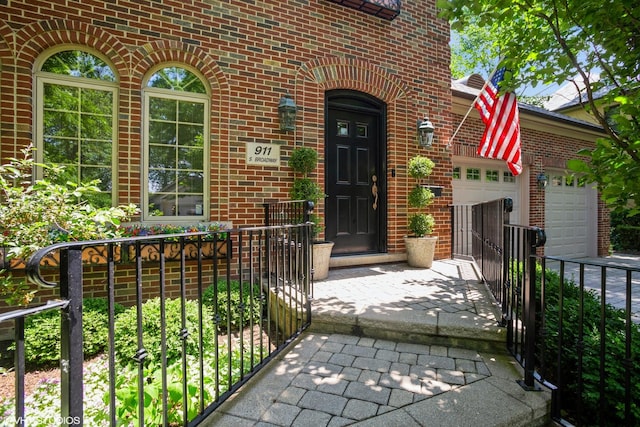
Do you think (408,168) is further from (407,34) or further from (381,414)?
(381,414)

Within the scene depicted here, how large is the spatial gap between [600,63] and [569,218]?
8.33 metres

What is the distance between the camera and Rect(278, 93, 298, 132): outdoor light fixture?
4465 mm

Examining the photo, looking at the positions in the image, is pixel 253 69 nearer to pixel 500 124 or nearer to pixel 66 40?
pixel 66 40

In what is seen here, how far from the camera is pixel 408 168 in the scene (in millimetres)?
5211

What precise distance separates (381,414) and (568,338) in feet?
4.88

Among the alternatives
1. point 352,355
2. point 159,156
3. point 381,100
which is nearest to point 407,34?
point 381,100

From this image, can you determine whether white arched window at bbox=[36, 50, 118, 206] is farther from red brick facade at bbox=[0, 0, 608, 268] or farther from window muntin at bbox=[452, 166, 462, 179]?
window muntin at bbox=[452, 166, 462, 179]

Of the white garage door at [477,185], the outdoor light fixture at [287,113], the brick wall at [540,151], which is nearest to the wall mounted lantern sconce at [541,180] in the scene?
the brick wall at [540,151]

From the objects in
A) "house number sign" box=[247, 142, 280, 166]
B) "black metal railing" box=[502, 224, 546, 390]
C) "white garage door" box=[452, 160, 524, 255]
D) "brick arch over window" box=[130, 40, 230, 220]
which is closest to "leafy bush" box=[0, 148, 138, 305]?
"brick arch over window" box=[130, 40, 230, 220]

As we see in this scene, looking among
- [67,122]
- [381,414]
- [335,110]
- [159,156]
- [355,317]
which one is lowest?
[381,414]

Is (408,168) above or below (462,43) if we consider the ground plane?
below

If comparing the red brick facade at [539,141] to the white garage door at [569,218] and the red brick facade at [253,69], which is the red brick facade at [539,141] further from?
the red brick facade at [253,69]

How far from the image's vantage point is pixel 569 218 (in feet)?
29.2

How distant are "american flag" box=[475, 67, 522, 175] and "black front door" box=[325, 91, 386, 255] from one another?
4.95 feet
